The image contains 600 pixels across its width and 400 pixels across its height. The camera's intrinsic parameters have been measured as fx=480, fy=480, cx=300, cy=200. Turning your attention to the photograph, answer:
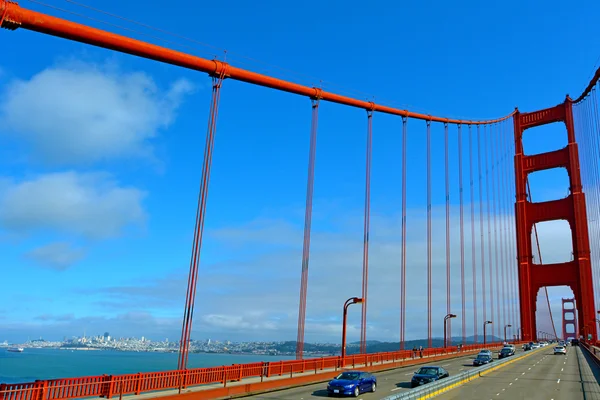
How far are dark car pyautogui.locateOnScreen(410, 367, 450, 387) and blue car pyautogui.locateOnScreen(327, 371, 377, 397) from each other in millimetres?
2756

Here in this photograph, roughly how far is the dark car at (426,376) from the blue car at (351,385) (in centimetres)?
276

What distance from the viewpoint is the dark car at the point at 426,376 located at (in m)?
24.5

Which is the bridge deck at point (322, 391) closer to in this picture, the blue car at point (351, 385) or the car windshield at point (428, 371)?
the blue car at point (351, 385)

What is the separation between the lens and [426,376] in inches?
973

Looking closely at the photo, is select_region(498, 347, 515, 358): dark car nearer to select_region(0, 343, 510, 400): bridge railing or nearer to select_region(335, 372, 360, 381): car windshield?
select_region(0, 343, 510, 400): bridge railing

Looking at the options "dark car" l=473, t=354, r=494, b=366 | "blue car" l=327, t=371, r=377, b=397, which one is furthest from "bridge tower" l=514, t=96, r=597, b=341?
"blue car" l=327, t=371, r=377, b=397

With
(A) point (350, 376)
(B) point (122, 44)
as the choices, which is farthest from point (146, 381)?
(B) point (122, 44)

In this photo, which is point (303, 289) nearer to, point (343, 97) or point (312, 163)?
point (312, 163)

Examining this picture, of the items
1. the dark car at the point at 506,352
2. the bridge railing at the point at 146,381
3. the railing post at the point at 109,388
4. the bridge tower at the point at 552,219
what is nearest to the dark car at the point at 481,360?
the dark car at the point at 506,352

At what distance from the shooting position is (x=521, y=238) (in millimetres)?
81062

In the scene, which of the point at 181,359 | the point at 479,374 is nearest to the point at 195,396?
the point at 181,359

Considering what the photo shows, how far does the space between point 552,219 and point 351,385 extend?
236 feet

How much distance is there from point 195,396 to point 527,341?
256ft

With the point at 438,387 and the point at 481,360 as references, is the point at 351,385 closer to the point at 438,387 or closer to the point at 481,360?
the point at 438,387
